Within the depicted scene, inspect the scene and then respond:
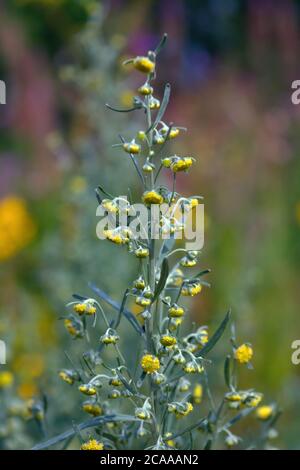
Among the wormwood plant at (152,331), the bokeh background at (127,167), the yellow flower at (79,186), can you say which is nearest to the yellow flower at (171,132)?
the wormwood plant at (152,331)

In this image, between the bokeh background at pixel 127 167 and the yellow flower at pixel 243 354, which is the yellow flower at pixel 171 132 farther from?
the bokeh background at pixel 127 167

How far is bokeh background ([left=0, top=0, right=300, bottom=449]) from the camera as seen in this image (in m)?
2.73

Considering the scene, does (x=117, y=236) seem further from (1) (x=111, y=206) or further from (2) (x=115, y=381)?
(2) (x=115, y=381)

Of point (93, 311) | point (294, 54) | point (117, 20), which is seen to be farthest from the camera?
point (117, 20)

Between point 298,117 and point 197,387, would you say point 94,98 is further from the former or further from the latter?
point 298,117

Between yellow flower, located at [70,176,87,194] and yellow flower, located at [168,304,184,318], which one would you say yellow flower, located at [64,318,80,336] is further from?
yellow flower, located at [70,176,87,194]

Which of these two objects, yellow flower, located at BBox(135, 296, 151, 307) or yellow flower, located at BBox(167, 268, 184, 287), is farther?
yellow flower, located at BBox(167, 268, 184, 287)

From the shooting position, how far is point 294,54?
5.07 m

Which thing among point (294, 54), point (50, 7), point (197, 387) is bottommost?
point (197, 387)

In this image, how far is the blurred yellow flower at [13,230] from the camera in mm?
3527

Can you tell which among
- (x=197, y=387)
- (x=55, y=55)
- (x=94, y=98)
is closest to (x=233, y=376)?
(x=197, y=387)

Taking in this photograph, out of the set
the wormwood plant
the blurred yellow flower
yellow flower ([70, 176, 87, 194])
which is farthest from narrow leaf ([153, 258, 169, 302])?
the blurred yellow flower

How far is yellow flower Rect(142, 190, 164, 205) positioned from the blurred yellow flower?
2350mm
